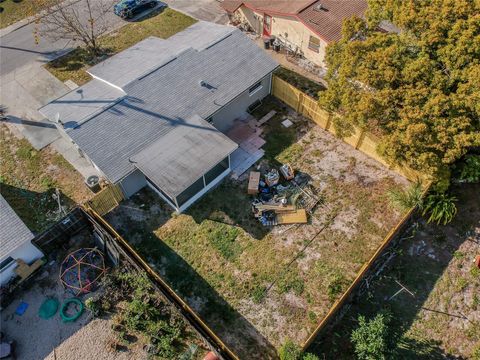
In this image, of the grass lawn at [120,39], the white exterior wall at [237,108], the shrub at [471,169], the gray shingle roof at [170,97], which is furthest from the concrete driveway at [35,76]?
the shrub at [471,169]

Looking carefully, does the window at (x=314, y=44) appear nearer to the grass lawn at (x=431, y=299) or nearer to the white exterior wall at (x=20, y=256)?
the grass lawn at (x=431, y=299)

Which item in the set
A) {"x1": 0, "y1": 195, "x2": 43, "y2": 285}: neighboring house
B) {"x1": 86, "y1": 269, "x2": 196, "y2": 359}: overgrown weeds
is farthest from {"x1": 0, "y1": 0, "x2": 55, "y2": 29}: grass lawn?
{"x1": 86, "y1": 269, "x2": 196, "y2": 359}: overgrown weeds

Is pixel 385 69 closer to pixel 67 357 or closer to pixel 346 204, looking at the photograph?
pixel 346 204

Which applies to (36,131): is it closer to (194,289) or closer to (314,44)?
(194,289)

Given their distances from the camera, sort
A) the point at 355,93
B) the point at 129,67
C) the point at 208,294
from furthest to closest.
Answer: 1. the point at 129,67
2. the point at 355,93
3. the point at 208,294

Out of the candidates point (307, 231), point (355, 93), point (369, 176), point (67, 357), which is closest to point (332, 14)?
point (355, 93)

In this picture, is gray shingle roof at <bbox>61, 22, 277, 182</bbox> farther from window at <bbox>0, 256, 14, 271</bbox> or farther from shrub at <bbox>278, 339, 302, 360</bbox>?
shrub at <bbox>278, 339, 302, 360</bbox>

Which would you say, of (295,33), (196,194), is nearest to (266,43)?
(295,33)
